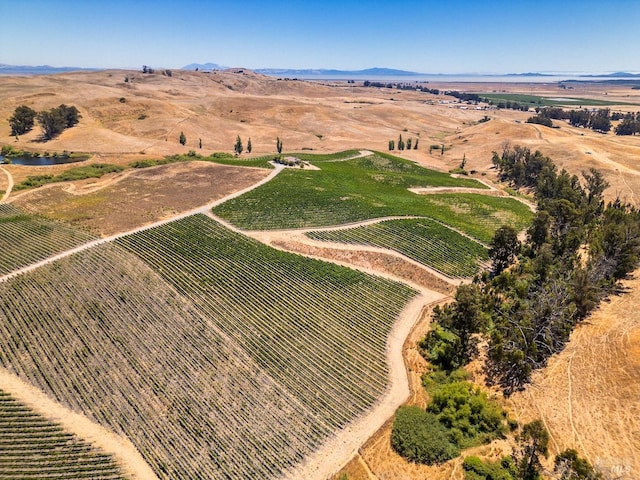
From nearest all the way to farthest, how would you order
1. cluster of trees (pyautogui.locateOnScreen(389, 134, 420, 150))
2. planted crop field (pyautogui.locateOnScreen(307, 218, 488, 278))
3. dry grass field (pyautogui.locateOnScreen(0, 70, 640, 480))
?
dry grass field (pyautogui.locateOnScreen(0, 70, 640, 480)) → planted crop field (pyautogui.locateOnScreen(307, 218, 488, 278)) → cluster of trees (pyautogui.locateOnScreen(389, 134, 420, 150))

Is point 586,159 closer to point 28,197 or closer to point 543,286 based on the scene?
point 543,286

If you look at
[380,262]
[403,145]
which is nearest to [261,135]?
[403,145]

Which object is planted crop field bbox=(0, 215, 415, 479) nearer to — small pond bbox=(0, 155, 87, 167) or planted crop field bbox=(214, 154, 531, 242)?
planted crop field bbox=(214, 154, 531, 242)

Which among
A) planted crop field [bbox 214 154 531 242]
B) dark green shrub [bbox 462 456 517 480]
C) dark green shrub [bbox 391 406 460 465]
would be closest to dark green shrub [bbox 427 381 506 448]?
dark green shrub [bbox 391 406 460 465]

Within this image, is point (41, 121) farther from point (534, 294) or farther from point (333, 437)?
point (534, 294)

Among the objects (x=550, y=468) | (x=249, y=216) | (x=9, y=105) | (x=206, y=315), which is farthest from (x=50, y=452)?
(x=9, y=105)

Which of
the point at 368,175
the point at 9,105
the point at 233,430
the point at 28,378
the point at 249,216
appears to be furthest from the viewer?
the point at 9,105
